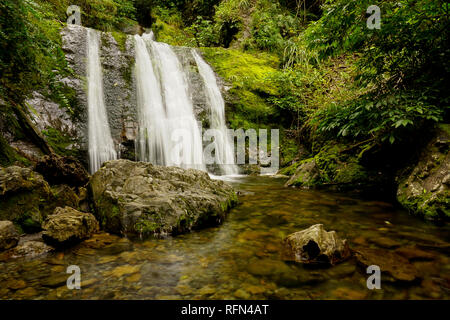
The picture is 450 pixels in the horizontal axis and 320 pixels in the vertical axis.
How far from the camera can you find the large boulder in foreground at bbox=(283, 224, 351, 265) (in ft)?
6.78

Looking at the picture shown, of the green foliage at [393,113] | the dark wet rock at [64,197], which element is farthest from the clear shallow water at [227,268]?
the green foliage at [393,113]

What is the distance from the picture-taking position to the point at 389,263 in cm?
202

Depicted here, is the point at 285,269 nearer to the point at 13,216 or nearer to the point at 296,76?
the point at 13,216

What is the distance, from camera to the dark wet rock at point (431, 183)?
299 cm

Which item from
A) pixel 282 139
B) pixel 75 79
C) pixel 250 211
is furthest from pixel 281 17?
pixel 250 211

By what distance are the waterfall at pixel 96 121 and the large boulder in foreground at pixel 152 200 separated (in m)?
3.27

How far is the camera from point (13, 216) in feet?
8.57

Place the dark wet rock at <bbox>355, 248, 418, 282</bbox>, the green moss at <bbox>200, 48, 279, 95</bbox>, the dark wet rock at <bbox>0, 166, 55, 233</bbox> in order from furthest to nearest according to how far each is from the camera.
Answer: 1. the green moss at <bbox>200, 48, 279, 95</bbox>
2. the dark wet rock at <bbox>0, 166, 55, 233</bbox>
3. the dark wet rock at <bbox>355, 248, 418, 282</bbox>

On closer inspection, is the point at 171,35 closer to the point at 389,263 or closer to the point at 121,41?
the point at 121,41

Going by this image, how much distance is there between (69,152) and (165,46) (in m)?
5.97

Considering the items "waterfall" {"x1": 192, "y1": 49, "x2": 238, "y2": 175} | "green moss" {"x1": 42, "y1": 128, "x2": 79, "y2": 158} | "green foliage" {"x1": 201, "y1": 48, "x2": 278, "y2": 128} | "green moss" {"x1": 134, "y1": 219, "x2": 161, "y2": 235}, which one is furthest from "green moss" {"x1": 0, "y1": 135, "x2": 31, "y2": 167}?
"green foliage" {"x1": 201, "y1": 48, "x2": 278, "y2": 128}

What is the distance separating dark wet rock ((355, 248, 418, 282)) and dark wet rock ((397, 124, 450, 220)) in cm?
132

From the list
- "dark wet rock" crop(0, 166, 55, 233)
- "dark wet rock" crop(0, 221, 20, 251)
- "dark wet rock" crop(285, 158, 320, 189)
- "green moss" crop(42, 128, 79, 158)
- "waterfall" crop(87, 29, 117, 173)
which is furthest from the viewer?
"waterfall" crop(87, 29, 117, 173)

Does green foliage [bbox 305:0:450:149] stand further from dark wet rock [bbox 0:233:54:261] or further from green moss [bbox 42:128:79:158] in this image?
green moss [bbox 42:128:79:158]
